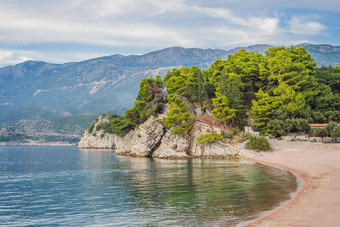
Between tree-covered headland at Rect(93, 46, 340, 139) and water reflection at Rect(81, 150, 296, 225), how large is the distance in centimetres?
2857

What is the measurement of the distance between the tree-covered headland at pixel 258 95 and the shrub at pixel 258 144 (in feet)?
13.8

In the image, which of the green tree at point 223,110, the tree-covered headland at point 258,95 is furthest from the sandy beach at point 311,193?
the green tree at point 223,110

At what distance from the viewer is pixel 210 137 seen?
65750mm

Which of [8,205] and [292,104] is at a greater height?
[292,104]

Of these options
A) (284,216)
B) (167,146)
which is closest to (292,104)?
(167,146)

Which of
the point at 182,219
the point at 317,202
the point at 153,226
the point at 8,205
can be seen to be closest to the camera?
the point at 153,226

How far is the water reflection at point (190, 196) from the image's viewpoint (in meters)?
21.0

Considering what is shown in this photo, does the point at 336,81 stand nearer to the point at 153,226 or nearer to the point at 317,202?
the point at 317,202

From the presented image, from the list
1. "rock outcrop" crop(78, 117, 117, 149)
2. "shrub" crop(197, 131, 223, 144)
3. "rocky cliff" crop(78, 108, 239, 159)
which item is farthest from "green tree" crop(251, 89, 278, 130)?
"rock outcrop" crop(78, 117, 117, 149)

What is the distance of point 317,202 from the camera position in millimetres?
22516

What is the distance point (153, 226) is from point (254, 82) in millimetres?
67072

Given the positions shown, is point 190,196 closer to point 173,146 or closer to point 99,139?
point 173,146

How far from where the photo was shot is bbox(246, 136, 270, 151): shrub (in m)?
60.5

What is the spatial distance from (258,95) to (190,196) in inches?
1881
